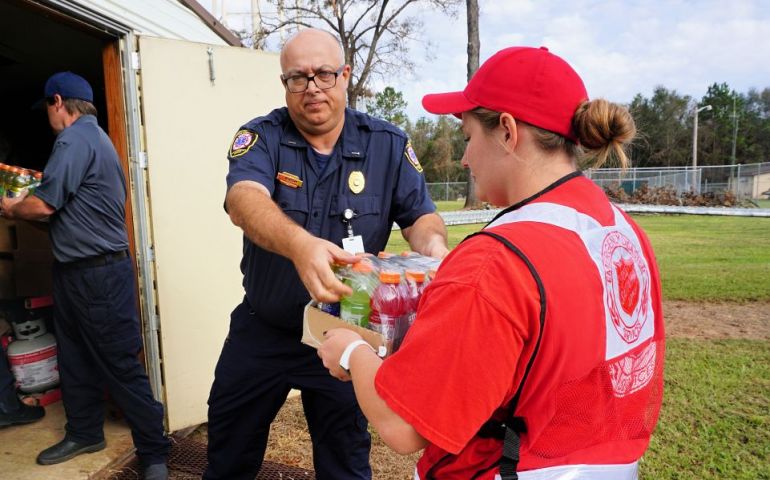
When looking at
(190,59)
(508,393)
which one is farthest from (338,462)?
(190,59)

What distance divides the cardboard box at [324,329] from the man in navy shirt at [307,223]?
1.91 feet

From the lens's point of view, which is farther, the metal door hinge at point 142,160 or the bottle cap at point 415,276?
the metal door hinge at point 142,160

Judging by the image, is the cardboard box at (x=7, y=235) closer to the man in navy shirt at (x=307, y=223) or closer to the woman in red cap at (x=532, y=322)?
the man in navy shirt at (x=307, y=223)

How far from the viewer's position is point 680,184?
1123 inches

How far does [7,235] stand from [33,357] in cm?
117

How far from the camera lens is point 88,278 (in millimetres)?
3254

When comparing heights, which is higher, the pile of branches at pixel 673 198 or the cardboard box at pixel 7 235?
the cardboard box at pixel 7 235

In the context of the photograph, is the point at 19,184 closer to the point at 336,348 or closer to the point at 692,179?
the point at 336,348

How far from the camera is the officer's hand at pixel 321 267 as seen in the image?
1593 millimetres

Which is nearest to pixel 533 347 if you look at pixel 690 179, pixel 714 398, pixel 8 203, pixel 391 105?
pixel 8 203

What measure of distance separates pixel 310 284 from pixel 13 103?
719 centimetres

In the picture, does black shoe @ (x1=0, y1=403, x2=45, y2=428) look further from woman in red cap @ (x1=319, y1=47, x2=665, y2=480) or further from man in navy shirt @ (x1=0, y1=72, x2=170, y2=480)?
woman in red cap @ (x1=319, y1=47, x2=665, y2=480)

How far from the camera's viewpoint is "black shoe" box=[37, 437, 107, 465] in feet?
11.1

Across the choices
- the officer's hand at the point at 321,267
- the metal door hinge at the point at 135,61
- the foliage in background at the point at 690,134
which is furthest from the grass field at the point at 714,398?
the foliage in background at the point at 690,134
